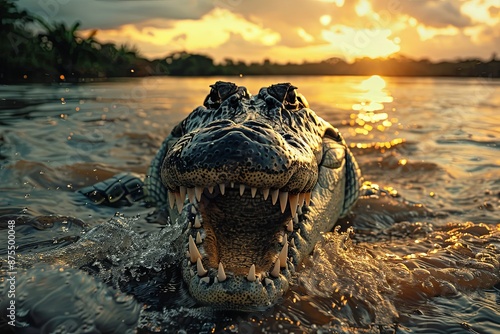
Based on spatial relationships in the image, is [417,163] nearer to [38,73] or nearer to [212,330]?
[212,330]

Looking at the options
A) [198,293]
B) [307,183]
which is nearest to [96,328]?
[198,293]

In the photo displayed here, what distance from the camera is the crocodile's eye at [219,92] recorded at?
10.4 ft

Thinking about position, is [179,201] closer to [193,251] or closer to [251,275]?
[193,251]

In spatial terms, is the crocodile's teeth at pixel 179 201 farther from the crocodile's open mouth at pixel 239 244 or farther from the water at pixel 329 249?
the water at pixel 329 249

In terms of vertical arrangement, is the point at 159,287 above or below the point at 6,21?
below

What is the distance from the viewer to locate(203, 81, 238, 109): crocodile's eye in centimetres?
316

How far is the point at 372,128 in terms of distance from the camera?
1122 cm

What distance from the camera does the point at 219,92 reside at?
3.19 meters

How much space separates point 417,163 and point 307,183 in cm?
522

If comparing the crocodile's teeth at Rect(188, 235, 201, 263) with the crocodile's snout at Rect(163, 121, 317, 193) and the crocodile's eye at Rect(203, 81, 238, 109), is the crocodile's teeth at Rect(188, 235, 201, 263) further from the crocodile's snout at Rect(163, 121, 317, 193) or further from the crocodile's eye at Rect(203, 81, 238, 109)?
the crocodile's eye at Rect(203, 81, 238, 109)

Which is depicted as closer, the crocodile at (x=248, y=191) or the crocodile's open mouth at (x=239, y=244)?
the crocodile at (x=248, y=191)

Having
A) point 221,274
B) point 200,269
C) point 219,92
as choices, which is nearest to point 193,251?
point 200,269

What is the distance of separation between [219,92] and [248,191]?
0.97m

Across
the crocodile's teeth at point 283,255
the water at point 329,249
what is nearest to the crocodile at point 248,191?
the crocodile's teeth at point 283,255
